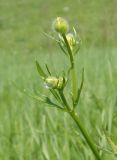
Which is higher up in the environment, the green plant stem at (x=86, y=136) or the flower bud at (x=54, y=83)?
the flower bud at (x=54, y=83)

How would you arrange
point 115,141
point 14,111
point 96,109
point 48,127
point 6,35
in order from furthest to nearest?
1. point 6,35
2. point 14,111
3. point 96,109
4. point 48,127
5. point 115,141

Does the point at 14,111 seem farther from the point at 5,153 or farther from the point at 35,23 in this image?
the point at 35,23

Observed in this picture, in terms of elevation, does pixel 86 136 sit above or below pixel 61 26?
below

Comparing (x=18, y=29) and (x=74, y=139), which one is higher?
(x=74, y=139)

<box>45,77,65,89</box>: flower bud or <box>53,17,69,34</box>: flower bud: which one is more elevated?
<box>53,17,69,34</box>: flower bud

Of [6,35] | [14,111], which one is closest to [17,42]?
[6,35]

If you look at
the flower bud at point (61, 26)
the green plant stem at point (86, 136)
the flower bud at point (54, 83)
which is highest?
the flower bud at point (61, 26)

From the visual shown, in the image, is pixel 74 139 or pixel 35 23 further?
pixel 35 23

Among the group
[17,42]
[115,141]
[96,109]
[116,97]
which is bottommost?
[17,42]

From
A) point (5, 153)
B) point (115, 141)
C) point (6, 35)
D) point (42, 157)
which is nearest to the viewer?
point (115, 141)

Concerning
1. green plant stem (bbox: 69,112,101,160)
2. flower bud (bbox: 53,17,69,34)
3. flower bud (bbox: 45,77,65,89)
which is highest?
flower bud (bbox: 53,17,69,34)

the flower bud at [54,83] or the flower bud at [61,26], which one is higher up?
the flower bud at [61,26]
